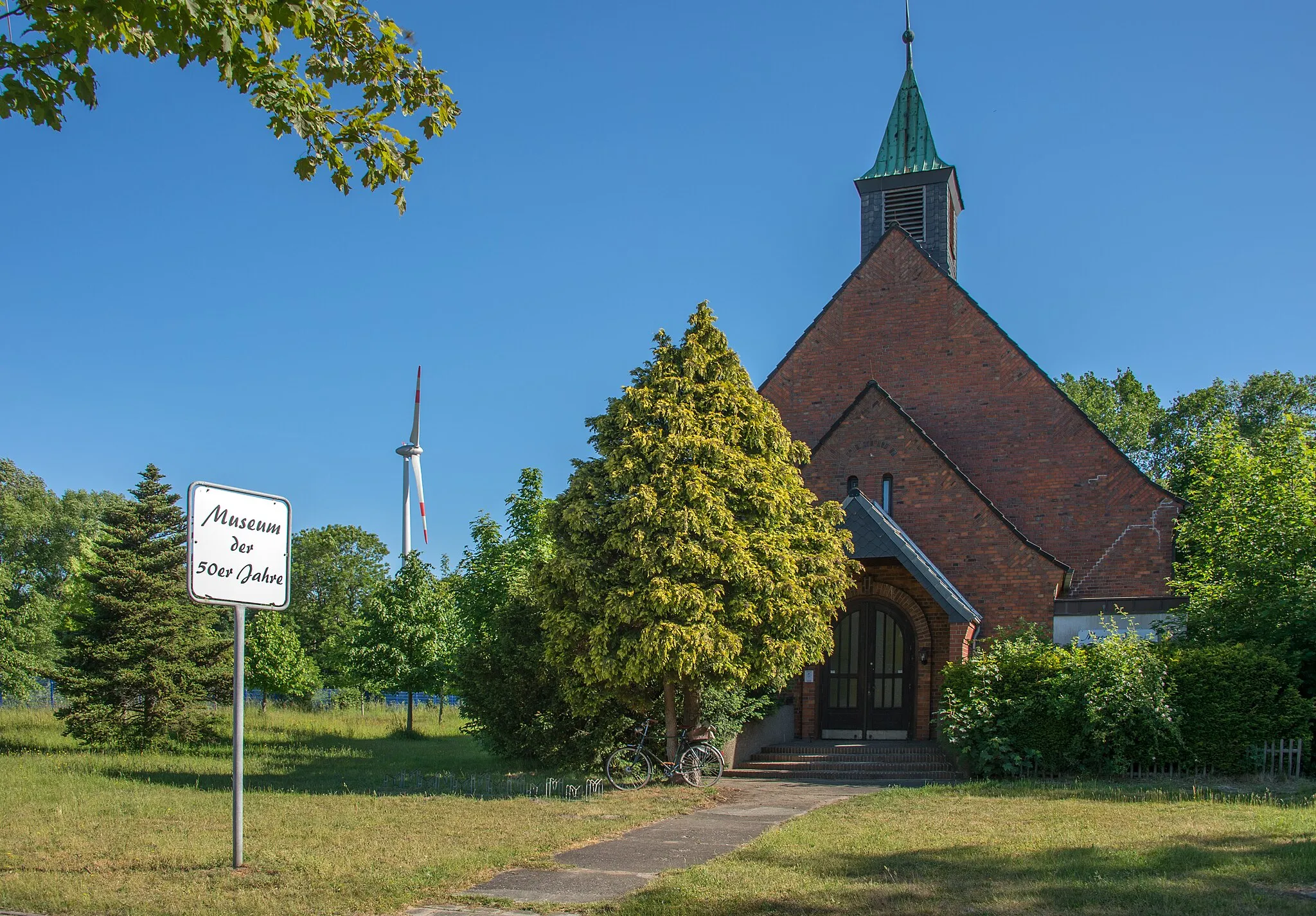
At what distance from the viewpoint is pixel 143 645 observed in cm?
2433

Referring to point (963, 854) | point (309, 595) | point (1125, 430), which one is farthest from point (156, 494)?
point (309, 595)

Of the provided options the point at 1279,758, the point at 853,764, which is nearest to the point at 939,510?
the point at 853,764

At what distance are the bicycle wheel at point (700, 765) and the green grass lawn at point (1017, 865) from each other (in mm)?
3464

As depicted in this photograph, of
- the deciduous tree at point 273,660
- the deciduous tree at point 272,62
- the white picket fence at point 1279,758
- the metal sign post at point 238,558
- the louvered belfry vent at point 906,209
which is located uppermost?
the louvered belfry vent at point 906,209

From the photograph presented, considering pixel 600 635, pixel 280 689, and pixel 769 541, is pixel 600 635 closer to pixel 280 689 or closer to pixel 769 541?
pixel 769 541

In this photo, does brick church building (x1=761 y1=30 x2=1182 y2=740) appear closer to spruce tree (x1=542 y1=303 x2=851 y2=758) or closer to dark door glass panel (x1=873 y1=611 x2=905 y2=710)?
dark door glass panel (x1=873 y1=611 x2=905 y2=710)

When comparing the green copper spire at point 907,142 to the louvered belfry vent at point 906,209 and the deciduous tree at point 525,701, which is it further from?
the deciduous tree at point 525,701

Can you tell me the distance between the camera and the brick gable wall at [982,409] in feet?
72.8

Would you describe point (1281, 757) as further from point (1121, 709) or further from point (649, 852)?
point (649, 852)

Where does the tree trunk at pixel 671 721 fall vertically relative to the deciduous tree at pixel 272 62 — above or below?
below

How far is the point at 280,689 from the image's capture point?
43.5 metres

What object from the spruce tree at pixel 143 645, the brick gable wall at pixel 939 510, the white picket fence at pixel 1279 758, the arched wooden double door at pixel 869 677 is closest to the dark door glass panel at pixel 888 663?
the arched wooden double door at pixel 869 677

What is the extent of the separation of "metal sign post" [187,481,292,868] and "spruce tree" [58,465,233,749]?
55.6 ft

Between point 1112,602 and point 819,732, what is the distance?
6.03 meters
